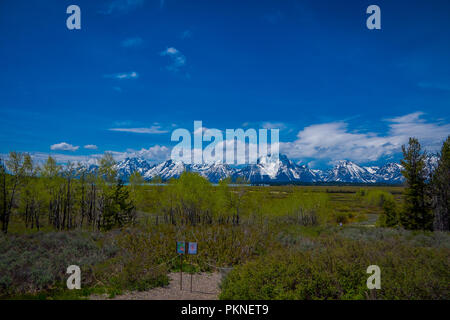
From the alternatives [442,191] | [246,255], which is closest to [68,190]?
[246,255]

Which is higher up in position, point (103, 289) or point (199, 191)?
point (199, 191)

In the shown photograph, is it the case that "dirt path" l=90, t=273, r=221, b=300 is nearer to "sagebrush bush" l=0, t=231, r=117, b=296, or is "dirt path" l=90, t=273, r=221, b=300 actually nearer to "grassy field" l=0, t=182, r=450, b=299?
"grassy field" l=0, t=182, r=450, b=299

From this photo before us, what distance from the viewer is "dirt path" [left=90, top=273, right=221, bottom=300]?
32.1 ft

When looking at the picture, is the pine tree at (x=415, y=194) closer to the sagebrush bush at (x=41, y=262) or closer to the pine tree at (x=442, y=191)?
the pine tree at (x=442, y=191)

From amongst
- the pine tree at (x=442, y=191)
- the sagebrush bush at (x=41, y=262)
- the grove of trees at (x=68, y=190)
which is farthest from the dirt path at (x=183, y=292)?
the pine tree at (x=442, y=191)

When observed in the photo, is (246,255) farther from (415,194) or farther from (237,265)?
(415,194)

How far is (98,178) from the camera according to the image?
122 feet

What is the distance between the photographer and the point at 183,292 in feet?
34.8

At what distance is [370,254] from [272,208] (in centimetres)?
4477

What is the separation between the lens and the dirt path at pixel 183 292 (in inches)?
385

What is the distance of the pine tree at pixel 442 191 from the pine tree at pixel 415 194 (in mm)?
2779

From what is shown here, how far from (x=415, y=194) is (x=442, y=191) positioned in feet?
18.8
